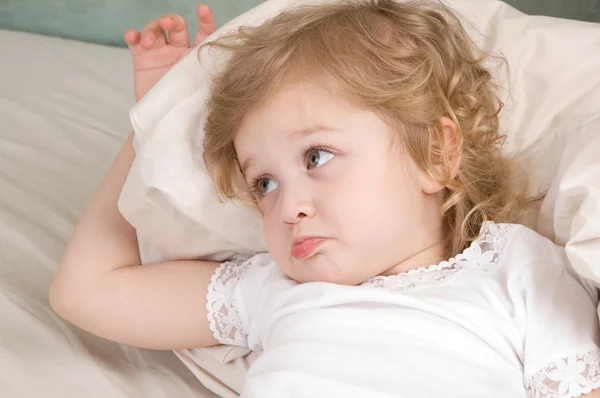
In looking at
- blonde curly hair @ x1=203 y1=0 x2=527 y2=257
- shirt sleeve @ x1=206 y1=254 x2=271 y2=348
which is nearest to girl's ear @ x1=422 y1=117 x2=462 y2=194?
blonde curly hair @ x1=203 y1=0 x2=527 y2=257

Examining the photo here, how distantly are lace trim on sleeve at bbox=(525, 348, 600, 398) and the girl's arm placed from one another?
1.33ft

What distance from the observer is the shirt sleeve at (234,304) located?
1.00 m

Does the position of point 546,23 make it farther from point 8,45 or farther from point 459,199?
point 8,45

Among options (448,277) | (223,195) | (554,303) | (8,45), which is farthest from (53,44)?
(554,303)

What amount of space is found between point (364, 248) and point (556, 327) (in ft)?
0.73

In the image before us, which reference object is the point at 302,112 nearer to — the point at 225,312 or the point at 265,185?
the point at 265,185

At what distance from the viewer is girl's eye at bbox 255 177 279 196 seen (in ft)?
3.13

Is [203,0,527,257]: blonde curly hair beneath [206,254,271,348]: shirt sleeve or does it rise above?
above

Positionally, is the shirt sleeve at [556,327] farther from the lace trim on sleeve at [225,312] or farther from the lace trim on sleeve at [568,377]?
the lace trim on sleeve at [225,312]

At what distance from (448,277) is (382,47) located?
0.92 ft

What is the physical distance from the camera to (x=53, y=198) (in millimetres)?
1249

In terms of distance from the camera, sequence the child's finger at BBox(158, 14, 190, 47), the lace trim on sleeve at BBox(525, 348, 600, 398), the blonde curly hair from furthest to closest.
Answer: the child's finger at BBox(158, 14, 190, 47), the blonde curly hair, the lace trim on sleeve at BBox(525, 348, 600, 398)

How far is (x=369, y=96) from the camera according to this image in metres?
0.91

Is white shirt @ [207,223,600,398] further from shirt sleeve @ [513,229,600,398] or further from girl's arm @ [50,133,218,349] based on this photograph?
girl's arm @ [50,133,218,349]
